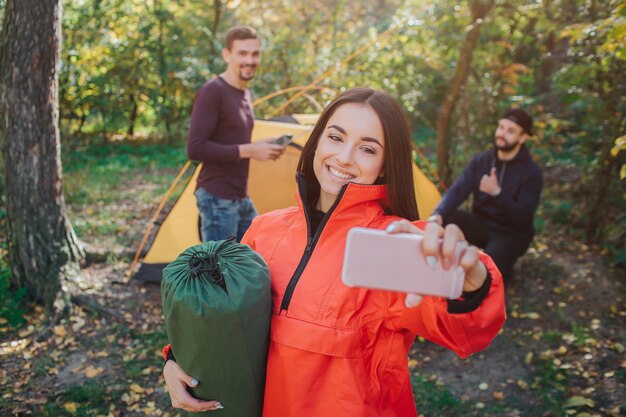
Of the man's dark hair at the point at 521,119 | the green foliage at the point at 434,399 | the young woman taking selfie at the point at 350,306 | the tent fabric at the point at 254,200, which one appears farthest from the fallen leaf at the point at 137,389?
the man's dark hair at the point at 521,119

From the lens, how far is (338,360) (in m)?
1.33

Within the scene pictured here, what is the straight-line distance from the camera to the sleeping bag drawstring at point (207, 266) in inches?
51.5

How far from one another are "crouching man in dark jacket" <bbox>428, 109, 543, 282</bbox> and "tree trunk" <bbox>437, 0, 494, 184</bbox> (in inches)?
45.0

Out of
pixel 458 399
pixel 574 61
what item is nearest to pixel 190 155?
pixel 458 399

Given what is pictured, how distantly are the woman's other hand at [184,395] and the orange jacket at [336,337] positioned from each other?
16 centimetres

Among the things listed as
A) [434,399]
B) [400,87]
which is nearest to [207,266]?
[434,399]

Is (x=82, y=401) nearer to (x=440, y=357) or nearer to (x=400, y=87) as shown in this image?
(x=440, y=357)

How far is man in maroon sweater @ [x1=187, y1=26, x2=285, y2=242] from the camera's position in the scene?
3.08m

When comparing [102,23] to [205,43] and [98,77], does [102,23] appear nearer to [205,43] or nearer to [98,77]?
[98,77]

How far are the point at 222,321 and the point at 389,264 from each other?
50 centimetres

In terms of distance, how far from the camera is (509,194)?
166 inches

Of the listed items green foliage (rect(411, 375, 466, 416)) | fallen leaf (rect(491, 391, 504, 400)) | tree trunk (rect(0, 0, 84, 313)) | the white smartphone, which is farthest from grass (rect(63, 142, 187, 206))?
the white smartphone

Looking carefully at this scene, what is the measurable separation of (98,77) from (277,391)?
10176mm

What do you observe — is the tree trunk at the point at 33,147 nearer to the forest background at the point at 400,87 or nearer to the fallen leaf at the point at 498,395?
the forest background at the point at 400,87
